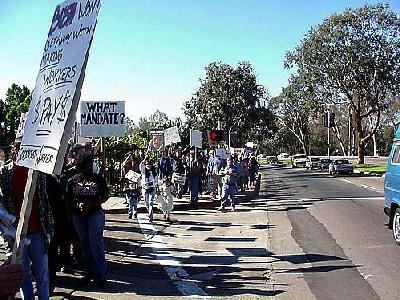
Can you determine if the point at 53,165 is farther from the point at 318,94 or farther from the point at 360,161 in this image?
the point at 360,161

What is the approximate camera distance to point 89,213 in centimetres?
722

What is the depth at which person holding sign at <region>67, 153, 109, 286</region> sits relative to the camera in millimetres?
7168

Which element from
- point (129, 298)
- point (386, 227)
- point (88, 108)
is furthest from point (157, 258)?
point (386, 227)

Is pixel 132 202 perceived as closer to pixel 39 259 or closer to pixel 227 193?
pixel 227 193

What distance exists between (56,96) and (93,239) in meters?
3.74

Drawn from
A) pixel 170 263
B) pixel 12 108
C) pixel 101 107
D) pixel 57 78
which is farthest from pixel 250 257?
pixel 12 108

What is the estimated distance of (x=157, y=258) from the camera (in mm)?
9398

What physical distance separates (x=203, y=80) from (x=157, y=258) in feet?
139

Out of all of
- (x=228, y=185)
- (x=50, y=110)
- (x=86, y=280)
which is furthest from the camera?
(x=228, y=185)

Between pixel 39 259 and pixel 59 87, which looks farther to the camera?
pixel 39 259

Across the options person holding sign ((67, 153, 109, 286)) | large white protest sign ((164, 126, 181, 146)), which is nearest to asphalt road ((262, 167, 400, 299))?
person holding sign ((67, 153, 109, 286))

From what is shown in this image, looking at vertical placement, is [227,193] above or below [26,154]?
below

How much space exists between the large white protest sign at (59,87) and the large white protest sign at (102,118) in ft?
22.9

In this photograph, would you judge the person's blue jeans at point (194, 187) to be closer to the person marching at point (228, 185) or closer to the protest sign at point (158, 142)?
the person marching at point (228, 185)
